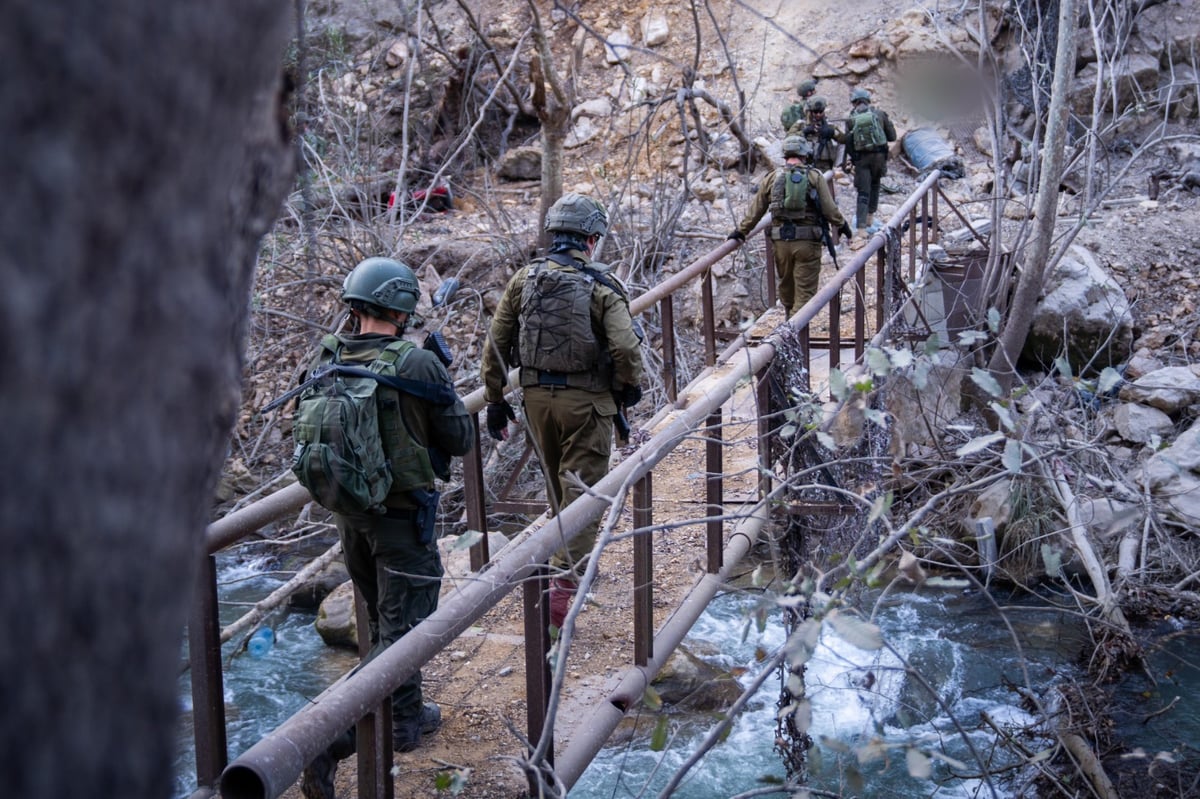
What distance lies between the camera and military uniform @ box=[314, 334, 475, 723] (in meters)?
3.46

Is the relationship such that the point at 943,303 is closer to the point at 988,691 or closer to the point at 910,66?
the point at 988,691

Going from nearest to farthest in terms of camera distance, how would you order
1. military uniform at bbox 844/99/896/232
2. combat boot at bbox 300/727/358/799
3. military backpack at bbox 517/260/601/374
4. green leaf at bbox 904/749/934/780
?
1. green leaf at bbox 904/749/934/780
2. combat boot at bbox 300/727/358/799
3. military backpack at bbox 517/260/601/374
4. military uniform at bbox 844/99/896/232

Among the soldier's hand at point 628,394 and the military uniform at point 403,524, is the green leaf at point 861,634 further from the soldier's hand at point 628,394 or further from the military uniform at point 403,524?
the soldier's hand at point 628,394

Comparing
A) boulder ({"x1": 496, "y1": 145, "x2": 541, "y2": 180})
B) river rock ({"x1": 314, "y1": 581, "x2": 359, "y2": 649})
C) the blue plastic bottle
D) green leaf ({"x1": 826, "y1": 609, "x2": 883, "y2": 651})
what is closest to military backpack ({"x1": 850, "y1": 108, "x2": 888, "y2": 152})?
boulder ({"x1": 496, "y1": 145, "x2": 541, "y2": 180})

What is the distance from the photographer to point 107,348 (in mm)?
603

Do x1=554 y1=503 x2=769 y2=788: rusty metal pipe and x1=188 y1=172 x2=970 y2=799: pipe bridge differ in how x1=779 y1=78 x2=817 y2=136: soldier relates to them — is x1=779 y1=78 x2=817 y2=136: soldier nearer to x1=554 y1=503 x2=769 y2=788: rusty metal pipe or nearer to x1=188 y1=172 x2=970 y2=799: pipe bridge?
x1=188 y1=172 x2=970 y2=799: pipe bridge

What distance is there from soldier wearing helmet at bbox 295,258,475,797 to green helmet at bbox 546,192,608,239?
3.04 feet

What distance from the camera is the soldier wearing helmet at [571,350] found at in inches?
168

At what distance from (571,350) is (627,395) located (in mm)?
359

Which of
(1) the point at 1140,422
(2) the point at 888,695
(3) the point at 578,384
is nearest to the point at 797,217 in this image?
(2) the point at 888,695

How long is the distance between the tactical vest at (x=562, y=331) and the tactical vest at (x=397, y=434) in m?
0.92

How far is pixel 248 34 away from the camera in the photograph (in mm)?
678

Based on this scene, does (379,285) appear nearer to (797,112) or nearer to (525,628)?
(525,628)

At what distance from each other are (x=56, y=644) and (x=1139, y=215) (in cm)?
1378
